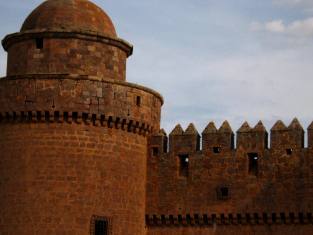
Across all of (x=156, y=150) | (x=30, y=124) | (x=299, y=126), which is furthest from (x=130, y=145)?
(x=299, y=126)

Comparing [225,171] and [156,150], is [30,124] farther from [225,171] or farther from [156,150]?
[225,171]

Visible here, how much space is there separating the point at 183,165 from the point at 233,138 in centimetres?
178

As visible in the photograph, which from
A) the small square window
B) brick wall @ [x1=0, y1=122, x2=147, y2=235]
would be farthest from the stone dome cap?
the small square window

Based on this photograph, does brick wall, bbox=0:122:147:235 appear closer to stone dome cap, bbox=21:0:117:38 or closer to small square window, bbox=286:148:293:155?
stone dome cap, bbox=21:0:117:38

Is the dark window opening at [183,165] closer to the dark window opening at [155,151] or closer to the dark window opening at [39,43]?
the dark window opening at [155,151]

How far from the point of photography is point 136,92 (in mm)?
28328

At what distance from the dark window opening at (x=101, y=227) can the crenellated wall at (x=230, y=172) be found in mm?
2096

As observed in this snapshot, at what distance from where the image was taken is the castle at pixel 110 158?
26.8 m

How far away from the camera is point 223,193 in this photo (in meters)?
28.0

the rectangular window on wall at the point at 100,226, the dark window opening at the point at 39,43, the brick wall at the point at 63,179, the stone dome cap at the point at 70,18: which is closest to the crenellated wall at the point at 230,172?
the brick wall at the point at 63,179

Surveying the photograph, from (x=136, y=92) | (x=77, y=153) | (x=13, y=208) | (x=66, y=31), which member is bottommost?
(x=13, y=208)

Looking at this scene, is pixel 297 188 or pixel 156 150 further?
pixel 156 150

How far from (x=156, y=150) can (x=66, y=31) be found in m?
4.66

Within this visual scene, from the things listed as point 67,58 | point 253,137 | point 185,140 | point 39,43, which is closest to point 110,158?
point 185,140
